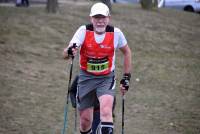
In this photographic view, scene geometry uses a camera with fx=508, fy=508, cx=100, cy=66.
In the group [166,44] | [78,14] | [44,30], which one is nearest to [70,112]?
[44,30]

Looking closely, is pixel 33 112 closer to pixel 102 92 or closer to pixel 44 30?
pixel 102 92

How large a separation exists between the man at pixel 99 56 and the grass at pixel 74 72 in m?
1.66

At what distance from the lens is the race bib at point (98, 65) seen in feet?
22.0

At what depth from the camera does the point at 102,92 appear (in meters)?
6.77

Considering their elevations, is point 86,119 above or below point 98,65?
below

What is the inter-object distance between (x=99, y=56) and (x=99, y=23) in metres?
0.43

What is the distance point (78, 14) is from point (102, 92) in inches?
496

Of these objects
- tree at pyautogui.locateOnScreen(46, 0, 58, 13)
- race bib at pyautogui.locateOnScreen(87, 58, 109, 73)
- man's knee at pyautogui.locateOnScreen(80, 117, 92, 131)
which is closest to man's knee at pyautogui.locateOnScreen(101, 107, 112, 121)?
race bib at pyautogui.locateOnScreen(87, 58, 109, 73)

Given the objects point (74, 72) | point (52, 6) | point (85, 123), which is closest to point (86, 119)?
point (85, 123)

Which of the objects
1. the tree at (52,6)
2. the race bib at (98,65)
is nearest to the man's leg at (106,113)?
the race bib at (98,65)

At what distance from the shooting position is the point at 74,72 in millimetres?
12234

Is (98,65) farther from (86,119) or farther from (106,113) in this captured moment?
(86,119)

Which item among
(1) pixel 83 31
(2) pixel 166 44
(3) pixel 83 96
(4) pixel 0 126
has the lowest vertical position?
(2) pixel 166 44

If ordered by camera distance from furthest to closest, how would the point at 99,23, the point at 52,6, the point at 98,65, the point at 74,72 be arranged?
the point at 52,6 → the point at 74,72 → the point at 98,65 → the point at 99,23
